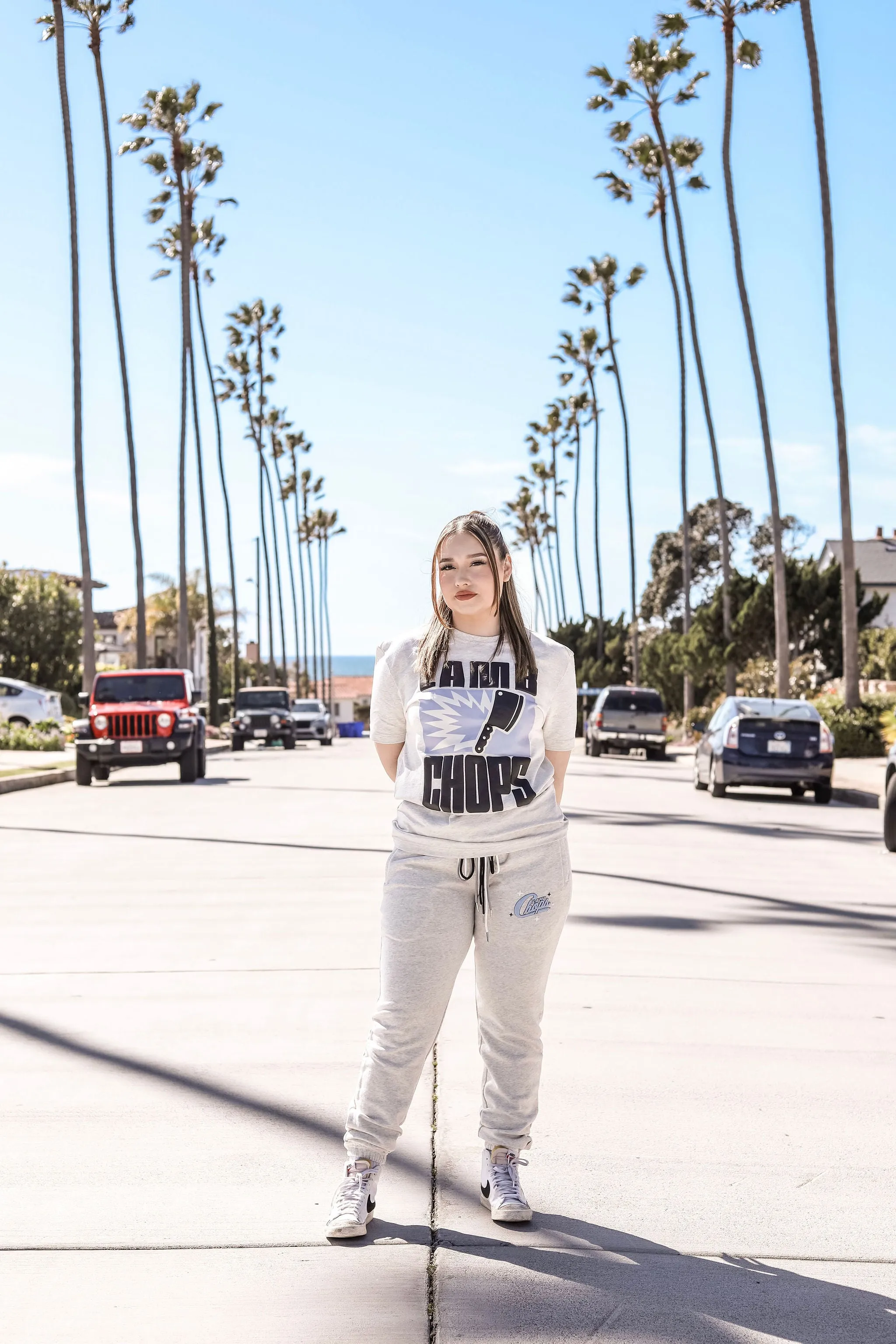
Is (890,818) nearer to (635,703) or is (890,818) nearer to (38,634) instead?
(635,703)

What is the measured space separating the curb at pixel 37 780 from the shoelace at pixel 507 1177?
19626mm

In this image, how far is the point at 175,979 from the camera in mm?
7613

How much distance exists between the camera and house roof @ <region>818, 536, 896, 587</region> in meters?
86.6

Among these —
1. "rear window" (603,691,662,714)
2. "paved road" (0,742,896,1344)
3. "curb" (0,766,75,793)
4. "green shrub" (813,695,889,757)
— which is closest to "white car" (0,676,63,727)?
"curb" (0,766,75,793)

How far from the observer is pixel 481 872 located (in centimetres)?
393

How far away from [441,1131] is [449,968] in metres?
1.25

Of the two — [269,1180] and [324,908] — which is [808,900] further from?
[269,1180]

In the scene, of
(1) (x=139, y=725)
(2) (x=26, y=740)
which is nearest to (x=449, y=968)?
(1) (x=139, y=725)

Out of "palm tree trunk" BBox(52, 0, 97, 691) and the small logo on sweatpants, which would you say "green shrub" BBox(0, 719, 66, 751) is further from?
the small logo on sweatpants

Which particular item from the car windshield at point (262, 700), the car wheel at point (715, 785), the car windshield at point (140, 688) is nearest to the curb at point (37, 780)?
the car windshield at point (140, 688)

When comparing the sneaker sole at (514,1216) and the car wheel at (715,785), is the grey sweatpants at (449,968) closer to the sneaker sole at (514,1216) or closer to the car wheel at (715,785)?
the sneaker sole at (514,1216)

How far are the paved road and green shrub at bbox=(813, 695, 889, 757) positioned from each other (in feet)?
67.8

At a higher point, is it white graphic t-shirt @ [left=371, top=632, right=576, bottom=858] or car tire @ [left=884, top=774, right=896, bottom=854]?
white graphic t-shirt @ [left=371, top=632, right=576, bottom=858]

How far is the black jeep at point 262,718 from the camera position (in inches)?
1732
